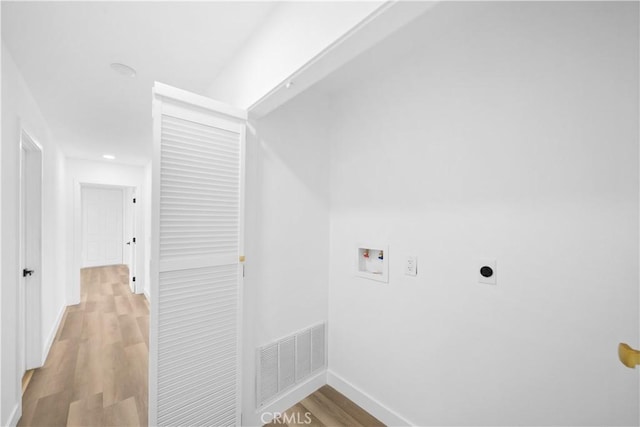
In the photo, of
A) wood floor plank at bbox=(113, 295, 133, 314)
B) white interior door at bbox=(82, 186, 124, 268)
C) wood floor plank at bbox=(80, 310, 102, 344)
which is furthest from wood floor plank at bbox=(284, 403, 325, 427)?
white interior door at bbox=(82, 186, 124, 268)

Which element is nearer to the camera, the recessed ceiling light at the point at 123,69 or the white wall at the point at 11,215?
the white wall at the point at 11,215

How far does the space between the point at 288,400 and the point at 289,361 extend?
282mm

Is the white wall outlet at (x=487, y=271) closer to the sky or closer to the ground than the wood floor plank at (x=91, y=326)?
closer to the sky

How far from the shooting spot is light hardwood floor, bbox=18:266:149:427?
1891mm

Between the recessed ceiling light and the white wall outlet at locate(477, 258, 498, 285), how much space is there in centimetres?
267

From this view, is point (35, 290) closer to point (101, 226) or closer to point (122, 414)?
point (122, 414)

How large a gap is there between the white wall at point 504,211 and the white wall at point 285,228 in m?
0.40

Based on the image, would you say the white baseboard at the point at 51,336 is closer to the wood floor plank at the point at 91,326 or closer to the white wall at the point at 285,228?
the wood floor plank at the point at 91,326

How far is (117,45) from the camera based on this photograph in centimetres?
161

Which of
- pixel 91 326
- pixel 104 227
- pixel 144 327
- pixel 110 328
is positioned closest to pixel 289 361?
pixel 144 327

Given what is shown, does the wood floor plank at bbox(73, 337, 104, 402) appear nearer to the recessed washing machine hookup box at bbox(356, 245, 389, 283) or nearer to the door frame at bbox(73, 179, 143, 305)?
the door frame at bbox(73, 179, 143, 305)

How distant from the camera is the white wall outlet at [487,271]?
52.6 inches

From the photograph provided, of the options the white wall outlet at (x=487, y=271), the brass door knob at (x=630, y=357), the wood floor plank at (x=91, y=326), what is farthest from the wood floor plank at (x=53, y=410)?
the brass door knob at (x=630, y=357)

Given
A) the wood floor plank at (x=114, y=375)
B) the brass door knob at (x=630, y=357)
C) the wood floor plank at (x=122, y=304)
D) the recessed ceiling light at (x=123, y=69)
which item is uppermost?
the recessed ceiling light at (x=123, y=69)
